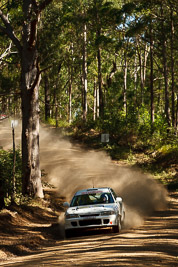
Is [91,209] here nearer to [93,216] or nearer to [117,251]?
[93,216]

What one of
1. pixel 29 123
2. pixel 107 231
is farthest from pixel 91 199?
pixel 29 123

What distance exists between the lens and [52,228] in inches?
548

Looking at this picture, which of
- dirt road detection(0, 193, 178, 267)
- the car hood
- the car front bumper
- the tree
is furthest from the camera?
the tree

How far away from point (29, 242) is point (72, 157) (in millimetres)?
21079

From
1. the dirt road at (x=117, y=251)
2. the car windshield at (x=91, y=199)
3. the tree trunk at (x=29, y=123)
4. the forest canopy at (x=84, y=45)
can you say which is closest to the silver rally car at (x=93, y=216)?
the car windshield at (x=91, y=199)

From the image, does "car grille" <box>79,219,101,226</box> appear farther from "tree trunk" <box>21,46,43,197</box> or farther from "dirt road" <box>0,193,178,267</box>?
"tree trunk" <box>21,46,43,197</box>

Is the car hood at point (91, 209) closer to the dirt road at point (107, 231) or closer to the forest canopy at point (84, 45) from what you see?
the dirt road at point (107, 231)

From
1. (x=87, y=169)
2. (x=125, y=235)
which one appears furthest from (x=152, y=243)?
(x=87, y=169)

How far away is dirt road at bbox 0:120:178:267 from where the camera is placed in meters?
7.81

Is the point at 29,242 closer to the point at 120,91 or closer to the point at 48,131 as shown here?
the point at 48,131

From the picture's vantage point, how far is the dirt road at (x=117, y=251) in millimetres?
7295

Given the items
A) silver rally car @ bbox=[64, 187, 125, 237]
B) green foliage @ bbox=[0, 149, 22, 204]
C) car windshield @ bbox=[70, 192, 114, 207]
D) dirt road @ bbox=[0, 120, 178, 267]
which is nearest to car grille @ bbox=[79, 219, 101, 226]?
silver rally car @ bbox=[64, 187, 125, 237]

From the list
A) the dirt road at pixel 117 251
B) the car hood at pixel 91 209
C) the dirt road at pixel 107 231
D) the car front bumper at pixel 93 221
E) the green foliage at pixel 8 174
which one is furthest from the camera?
the green foliage at pixel 8 174

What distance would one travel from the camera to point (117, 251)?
27.3 ft
